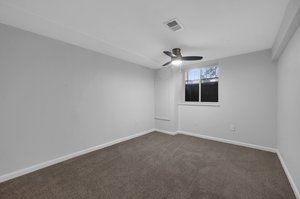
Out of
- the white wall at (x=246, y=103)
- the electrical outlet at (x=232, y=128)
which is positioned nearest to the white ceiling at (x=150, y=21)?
the white wall at (x=246, y=103)

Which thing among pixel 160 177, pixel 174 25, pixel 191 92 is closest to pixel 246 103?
pixel 191 92

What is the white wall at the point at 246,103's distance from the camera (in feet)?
9.70

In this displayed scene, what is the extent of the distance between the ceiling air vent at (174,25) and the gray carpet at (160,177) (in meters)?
2.42

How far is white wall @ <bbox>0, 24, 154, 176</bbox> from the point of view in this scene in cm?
200

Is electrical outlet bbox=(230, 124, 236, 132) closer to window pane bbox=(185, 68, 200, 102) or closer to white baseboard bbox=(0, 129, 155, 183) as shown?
window pane bbox=(185, 68, 200, 102)

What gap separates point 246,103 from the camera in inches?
127

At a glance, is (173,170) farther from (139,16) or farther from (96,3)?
(96,3)

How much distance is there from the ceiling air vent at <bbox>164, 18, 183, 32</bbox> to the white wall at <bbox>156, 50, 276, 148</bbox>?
7.29 ft

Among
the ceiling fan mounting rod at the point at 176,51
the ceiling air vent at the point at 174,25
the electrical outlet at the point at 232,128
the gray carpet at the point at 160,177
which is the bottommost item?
the gray carpet at the point at 160,177

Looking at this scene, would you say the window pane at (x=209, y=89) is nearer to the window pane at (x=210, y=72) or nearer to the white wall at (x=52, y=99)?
the window pane at (x=210, y=72)

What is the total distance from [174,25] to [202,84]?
2.62 m

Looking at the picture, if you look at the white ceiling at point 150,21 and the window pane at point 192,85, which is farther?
the window pane at point 192,85

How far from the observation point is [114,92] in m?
3.54

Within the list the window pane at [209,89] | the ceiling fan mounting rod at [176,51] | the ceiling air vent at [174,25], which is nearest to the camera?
the ceiling air vent at [174,25]
